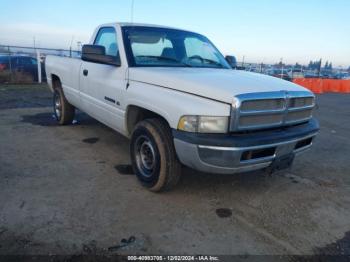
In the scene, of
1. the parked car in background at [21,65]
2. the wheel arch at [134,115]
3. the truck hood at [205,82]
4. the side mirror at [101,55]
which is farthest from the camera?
the parked car in background at [21,65]

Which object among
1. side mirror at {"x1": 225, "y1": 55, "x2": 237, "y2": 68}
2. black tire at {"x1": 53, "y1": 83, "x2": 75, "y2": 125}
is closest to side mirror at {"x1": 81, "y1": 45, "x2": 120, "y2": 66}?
side mirror at {"x1": 225, "y1": 55, "x2": 237, "y2": 68}

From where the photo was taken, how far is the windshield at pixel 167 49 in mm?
4383

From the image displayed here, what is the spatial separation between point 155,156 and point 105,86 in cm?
154

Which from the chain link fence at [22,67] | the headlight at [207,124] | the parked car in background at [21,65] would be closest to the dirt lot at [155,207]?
the headlight at [207,124]

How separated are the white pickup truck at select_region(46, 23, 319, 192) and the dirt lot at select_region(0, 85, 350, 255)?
48 centimetres

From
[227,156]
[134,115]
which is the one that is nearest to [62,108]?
[134,115]

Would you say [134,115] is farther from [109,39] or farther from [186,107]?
[109,39]

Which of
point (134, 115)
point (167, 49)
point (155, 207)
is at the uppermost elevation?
point (167, 49)

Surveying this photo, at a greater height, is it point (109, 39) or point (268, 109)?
point (109, 39)

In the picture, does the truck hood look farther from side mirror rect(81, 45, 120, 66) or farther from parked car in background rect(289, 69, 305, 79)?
parked car in background rect(289, 69, 305, 79)

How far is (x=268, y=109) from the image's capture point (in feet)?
11.2

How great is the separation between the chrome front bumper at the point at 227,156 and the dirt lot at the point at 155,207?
0.57 metres

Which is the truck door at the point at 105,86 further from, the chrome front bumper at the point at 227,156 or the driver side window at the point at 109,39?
the chrome front bumper at the point at 227,156

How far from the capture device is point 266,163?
11.4 ft
